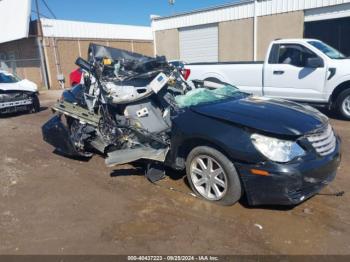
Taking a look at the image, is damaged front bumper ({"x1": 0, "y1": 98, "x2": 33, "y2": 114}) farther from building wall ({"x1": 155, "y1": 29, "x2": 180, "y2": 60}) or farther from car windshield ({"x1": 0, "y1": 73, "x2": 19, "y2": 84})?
building wall ({"x1": 155, "y1": 29, "x2": 180, "y2": 60})

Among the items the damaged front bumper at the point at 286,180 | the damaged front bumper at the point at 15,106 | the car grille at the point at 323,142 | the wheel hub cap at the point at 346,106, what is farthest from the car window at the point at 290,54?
the damaged front bumper at the point at 15,106

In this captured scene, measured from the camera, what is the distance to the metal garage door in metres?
19.0

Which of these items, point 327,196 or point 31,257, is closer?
point 31,257

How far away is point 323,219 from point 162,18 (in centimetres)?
1954

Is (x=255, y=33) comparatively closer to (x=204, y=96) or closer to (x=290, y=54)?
(x=290, y=54)

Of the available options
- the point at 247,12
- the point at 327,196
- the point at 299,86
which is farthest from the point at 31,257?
the point at 247,12

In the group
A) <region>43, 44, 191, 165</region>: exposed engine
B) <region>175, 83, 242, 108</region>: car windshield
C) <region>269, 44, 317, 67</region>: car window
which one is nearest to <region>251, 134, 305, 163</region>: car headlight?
<region>175, 83, 242, 108</region>: car windshield

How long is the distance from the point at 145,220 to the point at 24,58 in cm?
2219

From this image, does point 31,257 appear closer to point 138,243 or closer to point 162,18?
point 138,243

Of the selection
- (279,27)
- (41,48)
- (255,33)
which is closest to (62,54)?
(41,48)

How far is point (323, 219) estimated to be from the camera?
141 inches

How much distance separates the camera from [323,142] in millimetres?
3689

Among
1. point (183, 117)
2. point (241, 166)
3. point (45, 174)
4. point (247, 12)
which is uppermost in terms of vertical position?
point (247, 12)

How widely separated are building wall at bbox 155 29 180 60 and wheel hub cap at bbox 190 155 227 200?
1770 centimetres
